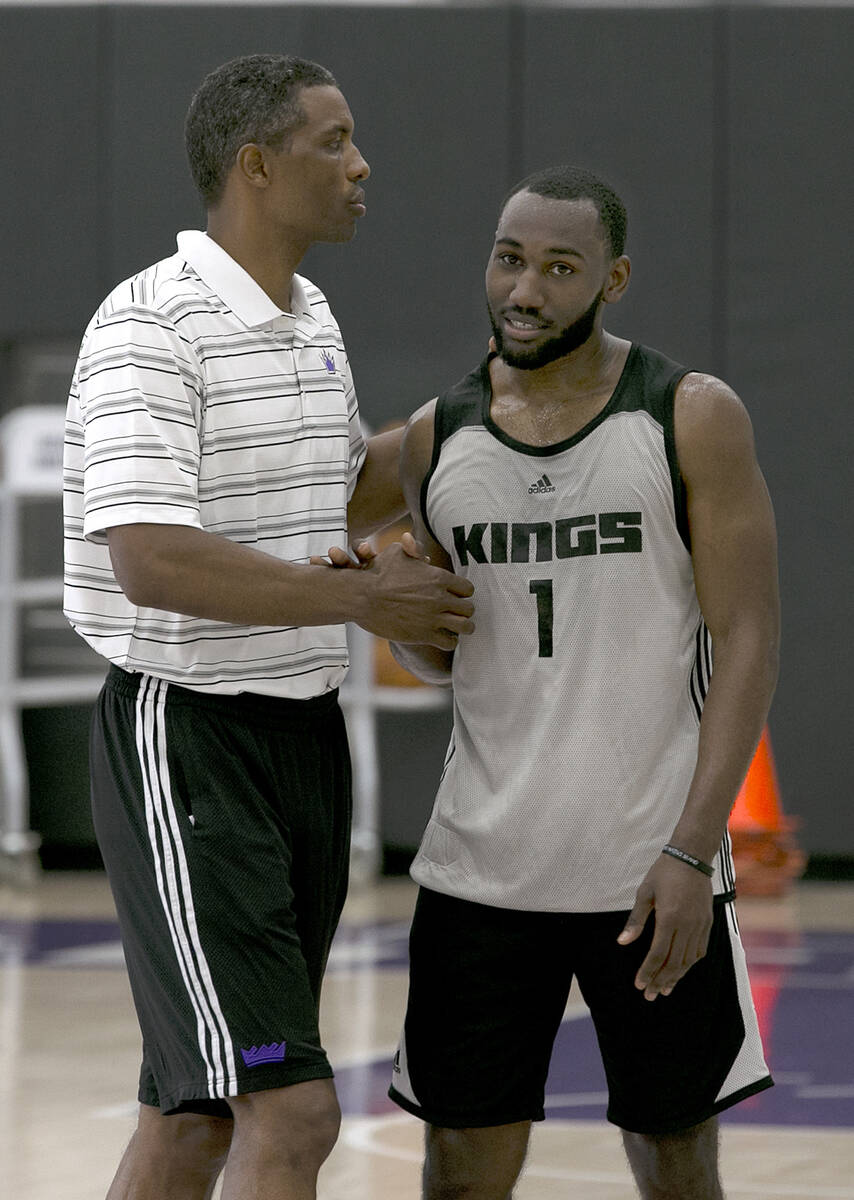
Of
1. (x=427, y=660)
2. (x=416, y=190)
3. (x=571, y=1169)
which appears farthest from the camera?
(x=416, y=190)

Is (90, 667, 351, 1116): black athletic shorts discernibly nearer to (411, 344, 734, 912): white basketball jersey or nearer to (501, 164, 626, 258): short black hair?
(411, 344, 734, 912): white basketball jersey

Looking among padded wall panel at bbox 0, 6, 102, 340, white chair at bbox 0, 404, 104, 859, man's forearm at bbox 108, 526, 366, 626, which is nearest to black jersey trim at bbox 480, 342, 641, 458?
man's forearm at bbox 108, 526, 366, 626

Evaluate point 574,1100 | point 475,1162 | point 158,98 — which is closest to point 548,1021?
point 475,1162

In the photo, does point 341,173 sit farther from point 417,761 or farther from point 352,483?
point 417,761

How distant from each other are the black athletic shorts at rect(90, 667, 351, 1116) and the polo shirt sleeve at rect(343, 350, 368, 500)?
1.45 feet

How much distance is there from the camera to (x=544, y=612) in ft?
10.0

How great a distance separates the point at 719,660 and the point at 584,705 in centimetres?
23

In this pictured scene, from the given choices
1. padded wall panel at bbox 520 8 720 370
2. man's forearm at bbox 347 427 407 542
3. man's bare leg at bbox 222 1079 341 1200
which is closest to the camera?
man's bare leg at bbox 222 1079 341 1200

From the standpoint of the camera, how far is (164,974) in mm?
2932

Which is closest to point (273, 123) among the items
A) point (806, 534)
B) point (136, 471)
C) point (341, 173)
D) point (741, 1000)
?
point (341, 173)

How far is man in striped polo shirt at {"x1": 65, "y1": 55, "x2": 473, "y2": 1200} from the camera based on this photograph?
9.32ft

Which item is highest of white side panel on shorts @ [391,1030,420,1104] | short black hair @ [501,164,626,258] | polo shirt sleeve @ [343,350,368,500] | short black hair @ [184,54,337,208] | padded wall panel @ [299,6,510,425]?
padded wall panel @ [299,6,510,425]

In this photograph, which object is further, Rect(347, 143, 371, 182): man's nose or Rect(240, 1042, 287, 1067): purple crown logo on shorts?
Rect(347, 143, 371, 182): man's nose

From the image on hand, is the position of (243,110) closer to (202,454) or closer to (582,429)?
(202,454)
